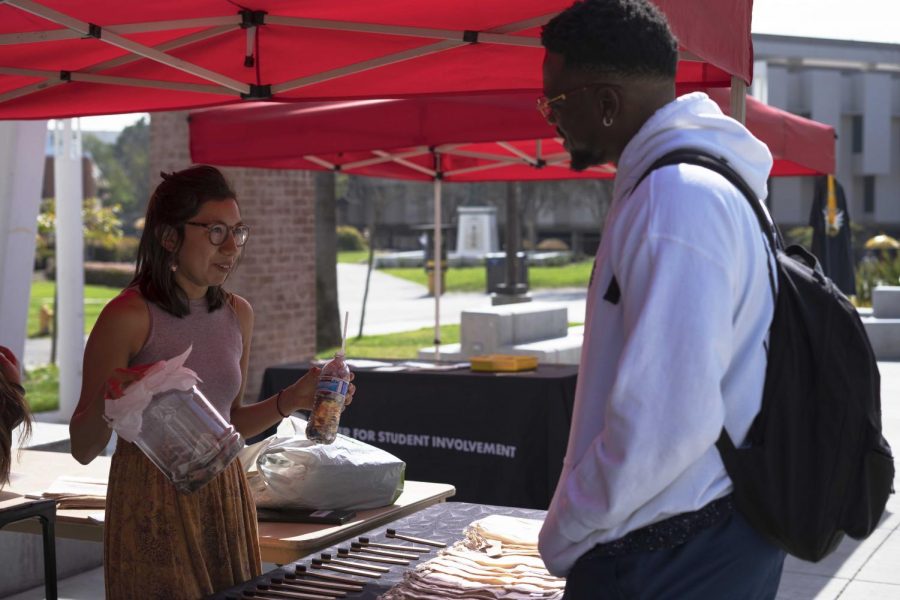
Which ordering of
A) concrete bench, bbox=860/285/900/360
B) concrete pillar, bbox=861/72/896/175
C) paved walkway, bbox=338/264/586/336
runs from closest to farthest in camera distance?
1. concrete bench, bbox=860/285/900/360
2. paved walkway, bbox=338/264/586/336
3. concrete pillar, bbox=861/72/896/175

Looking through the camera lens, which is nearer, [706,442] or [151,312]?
[706,442]

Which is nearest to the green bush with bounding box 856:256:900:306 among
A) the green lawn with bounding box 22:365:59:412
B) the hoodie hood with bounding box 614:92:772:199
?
the green lawn with bounding box 22:365:59:412

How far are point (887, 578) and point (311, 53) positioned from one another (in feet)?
13.0

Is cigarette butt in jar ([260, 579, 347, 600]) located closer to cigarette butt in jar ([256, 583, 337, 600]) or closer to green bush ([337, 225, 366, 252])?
cigarette butt in jar ([256, 583, 337, 600])

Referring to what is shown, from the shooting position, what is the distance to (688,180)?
5.58ft

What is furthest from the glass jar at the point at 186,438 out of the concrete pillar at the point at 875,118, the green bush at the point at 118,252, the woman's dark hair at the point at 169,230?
the concrete pillar at the point at 875,118

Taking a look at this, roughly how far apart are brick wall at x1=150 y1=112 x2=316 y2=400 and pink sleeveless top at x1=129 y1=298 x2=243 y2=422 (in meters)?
7.94

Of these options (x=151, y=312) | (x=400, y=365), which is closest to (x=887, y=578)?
(x=400, y=365)

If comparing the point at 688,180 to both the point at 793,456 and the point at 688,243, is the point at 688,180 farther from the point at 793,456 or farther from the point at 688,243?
the point at 793,456

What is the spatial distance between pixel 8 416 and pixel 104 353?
1.55 feet

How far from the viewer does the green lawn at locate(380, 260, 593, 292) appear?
3421 cm

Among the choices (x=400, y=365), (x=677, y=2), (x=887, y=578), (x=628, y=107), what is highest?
(x=677, y=2)

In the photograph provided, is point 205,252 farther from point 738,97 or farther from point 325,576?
point 738,97

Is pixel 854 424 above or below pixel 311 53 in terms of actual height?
Answer: below
